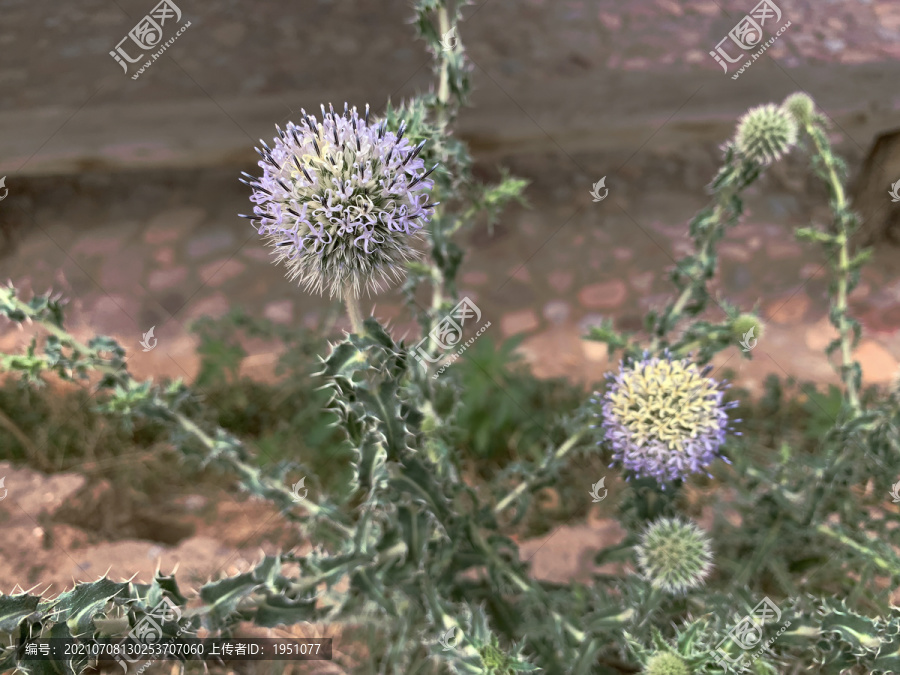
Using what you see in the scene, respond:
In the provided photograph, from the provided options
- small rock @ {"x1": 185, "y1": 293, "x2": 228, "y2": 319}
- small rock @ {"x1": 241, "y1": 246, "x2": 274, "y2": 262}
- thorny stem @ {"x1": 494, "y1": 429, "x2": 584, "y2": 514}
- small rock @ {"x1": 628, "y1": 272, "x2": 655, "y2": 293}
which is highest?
small rock @ {"x1": 241, "y1": 246, "x2": 274, "y2": 262}

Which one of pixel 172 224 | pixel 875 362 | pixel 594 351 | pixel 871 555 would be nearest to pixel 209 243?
pixel 172 224

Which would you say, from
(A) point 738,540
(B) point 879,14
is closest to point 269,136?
(A) point 738,540

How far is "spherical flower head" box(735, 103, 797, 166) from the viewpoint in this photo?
90.1 inches

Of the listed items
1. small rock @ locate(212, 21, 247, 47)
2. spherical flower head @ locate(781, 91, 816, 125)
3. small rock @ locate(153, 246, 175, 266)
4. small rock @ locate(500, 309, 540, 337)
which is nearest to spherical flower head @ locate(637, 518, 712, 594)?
spherical flower head @ locate(781, 91, 816, 125)

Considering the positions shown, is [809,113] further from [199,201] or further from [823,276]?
[199,201]

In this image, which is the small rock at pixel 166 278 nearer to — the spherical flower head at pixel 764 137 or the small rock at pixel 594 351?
the small rock at pixel 594 351

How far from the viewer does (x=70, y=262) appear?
5539 millimetres

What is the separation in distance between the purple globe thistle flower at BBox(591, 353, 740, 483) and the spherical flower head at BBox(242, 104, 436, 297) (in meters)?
0.96

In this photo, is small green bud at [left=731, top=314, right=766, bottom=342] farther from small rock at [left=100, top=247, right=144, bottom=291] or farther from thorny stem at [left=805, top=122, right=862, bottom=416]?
small rock at [left=100, top=247, right=144, bottom=291]

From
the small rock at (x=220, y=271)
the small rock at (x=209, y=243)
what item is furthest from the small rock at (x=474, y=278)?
the small rock at (x=209, y=243)

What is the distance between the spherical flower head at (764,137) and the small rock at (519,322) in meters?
2.73

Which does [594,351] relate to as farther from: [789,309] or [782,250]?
[782,250]

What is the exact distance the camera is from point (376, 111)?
5133 mm

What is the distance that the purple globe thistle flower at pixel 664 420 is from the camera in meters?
2.02
